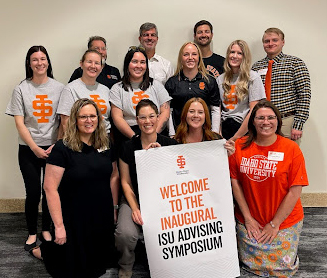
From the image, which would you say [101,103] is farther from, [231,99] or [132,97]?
[231,99]

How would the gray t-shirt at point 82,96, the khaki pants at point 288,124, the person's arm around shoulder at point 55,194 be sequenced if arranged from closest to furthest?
the person's arm around shoulder at point 55,194, the gray t-shirt at point 82,96, the khaki pants at point 288,124

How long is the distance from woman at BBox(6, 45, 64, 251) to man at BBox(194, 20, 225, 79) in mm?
1454

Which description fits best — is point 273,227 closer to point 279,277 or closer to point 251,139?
point 279,277

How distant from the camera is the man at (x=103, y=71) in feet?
10.9

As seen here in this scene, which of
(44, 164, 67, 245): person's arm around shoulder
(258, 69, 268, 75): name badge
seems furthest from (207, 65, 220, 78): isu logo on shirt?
(44, 164, 67, 245): person's arm around shoulder

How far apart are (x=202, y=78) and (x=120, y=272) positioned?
67.1 inches

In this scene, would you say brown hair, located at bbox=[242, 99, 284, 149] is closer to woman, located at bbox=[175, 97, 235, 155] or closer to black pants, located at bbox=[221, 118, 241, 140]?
woman, located at bbox=[175, 97, 235, 155]

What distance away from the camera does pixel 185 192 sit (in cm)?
236

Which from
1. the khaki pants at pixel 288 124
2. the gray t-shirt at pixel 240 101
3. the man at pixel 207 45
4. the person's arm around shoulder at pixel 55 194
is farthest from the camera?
the man at pixel 207 45

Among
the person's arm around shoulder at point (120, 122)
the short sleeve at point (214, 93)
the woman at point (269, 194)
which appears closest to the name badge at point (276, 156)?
the woman at point (269, 194)

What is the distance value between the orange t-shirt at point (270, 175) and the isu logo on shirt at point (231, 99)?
2.23 ft

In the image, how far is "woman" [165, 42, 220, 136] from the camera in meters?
3.03

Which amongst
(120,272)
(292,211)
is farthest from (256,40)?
(120,272)

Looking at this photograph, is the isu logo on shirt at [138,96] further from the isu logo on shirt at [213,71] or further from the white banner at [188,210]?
the isu logo on shirt at [213,71]
